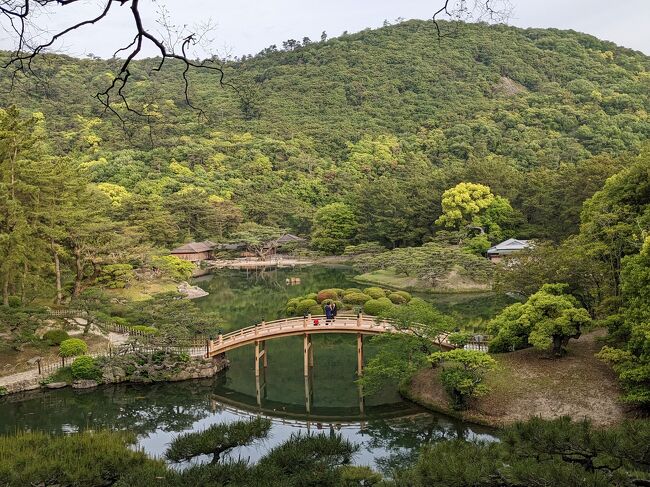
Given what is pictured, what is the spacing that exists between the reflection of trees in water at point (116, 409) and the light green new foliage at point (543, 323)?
855 centimetres

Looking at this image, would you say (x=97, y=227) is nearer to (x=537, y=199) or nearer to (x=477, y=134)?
(x=537, y=199)

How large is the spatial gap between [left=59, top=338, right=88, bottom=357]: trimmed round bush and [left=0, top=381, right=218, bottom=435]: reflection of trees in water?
1581mm

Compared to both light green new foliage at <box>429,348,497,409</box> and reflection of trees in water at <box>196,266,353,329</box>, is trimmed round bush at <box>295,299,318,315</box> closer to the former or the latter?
reflection of trees in water at <box>196,266,353,329</box>

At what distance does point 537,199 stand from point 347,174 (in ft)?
97.6

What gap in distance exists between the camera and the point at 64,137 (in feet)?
213

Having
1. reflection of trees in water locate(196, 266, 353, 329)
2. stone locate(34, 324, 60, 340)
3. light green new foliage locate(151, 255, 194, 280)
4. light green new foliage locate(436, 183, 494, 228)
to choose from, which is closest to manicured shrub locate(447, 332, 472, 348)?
reflection of trees in water locate(196, 266, 353, 329)

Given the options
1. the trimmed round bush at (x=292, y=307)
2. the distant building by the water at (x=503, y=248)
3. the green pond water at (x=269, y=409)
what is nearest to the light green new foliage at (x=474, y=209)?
the distant building by the water at (x=503, y=248)

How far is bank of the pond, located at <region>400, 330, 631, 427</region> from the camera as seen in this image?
13.4m

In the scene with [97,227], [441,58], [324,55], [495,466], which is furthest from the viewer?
[324,55]

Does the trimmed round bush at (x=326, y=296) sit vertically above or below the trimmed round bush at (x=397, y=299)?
above

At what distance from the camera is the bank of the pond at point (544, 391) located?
44.0 ft

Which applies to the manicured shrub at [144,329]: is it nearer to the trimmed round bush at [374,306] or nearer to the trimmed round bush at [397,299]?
the trimmed round bush at [374,306]

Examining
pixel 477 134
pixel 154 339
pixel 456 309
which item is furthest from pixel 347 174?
pixel 154 339

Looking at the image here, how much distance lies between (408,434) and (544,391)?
344cm
